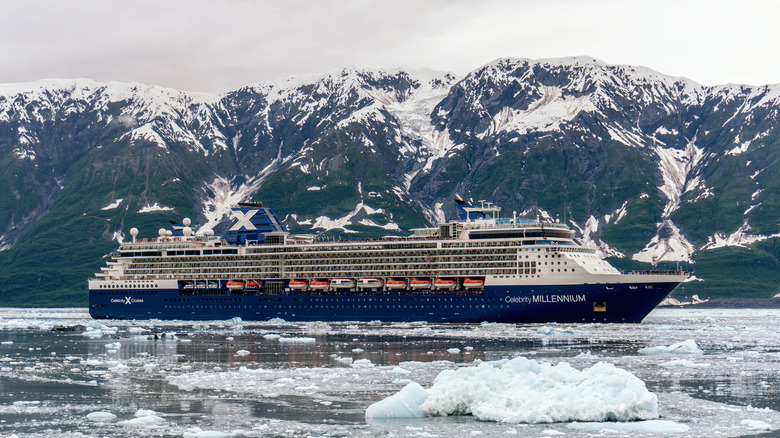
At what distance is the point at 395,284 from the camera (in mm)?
118812

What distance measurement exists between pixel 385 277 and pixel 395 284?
2894mm

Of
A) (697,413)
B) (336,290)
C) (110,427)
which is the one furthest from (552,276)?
(110,427)

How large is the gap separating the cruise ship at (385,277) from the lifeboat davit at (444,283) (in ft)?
0.40

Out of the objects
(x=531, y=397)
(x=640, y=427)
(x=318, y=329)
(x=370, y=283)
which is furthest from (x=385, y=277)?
(x=640, y=427)

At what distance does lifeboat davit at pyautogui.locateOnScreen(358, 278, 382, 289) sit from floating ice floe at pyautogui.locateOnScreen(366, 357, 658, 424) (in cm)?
8014

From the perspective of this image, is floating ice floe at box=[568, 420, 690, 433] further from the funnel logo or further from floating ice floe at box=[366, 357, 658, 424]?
the funnel logo

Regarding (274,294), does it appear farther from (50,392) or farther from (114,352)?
(50,392)

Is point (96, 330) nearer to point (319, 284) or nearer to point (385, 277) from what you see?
point (319, 284)

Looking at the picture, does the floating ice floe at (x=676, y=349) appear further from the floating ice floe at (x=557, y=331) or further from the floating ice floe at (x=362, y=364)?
the floating ice floe at (x=362, y=364)

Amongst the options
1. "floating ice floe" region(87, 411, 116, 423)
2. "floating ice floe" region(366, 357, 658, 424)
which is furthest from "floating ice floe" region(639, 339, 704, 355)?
"floating ice floe" region(87, 411, 116, 423)

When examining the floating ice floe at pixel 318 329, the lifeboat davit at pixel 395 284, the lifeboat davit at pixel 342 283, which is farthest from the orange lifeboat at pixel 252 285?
the floating ice floe at pixel 318 329

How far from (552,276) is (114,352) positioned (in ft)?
176

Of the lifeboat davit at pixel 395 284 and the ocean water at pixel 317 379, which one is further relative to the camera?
the lifeboat davit at pixel 395 284

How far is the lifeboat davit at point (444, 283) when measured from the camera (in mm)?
114169
